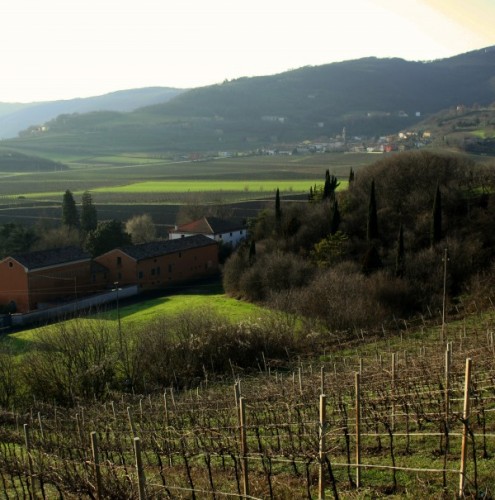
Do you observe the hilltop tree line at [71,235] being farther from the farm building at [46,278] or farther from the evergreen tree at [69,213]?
the farm building at [46,278]

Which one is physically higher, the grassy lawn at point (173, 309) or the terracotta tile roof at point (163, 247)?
the terracotta tile roof at point (163, 247)

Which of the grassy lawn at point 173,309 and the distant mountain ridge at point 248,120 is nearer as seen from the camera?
the grassy lawn at point 173,309

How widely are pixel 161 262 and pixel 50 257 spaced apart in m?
7.52

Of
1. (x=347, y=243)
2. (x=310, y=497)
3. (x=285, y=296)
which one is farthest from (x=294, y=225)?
(x=310, y=497)

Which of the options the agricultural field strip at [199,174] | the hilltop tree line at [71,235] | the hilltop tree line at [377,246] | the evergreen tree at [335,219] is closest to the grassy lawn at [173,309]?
the hilltop tree line at [377,246]

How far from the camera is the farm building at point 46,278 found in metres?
39.7

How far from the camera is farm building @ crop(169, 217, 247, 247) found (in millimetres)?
53781

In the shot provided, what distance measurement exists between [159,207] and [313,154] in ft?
240

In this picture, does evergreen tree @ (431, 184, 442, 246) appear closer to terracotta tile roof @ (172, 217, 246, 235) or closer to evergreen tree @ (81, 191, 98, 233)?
terracotta tile roof @ (172, 217, 246, 235)

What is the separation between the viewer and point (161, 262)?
45.7 m

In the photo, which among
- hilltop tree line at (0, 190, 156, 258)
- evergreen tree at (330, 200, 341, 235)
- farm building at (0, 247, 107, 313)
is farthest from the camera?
hilltop tree line at (0, 190, 156, 258)

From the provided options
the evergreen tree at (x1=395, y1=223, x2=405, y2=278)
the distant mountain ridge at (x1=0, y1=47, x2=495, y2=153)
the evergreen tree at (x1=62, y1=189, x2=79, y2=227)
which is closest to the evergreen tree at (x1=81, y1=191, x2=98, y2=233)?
the evergreen tree at (x1=62, y1=189, x2=79, y2=227)

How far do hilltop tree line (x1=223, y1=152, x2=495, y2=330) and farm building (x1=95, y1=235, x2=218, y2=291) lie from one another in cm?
515

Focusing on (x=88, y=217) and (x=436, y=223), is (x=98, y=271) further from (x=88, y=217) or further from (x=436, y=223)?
(x=436, y=223)
